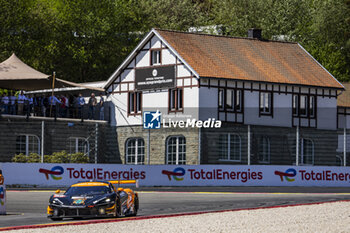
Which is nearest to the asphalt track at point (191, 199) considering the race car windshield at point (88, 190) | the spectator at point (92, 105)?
the race car windshield at point (88, 190)

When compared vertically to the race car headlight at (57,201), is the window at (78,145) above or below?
above

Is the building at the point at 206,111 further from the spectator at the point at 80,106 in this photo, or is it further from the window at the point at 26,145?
the spectator at the point at 80,106

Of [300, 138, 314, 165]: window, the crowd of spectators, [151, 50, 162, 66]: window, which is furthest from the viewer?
[151, 50, 162, 66]: window

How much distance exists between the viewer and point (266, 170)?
149ft

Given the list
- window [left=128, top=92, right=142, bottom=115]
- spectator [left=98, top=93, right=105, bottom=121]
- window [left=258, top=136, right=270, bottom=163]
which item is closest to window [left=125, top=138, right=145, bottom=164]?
window [left=128, top=92, right=142, bottom=115]

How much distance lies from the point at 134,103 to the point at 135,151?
3.92 metres

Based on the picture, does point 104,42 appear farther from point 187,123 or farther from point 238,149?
point 238,149

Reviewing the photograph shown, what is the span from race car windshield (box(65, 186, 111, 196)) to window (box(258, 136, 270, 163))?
A: 2808cm

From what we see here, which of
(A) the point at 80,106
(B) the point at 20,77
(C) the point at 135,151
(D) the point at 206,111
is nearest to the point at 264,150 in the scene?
(D) the point at 206,111

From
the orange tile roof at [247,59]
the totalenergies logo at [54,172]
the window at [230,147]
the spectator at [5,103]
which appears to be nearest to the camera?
the totalenergies logo at [54,172]

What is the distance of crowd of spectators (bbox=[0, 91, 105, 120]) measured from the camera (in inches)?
1961

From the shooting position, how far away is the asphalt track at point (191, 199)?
28094mm

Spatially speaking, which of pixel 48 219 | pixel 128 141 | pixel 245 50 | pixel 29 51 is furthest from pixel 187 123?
pixel 48 219

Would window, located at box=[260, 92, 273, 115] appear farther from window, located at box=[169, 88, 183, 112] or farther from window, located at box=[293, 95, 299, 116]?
window, located at box=[169, 88, 183, 112]
